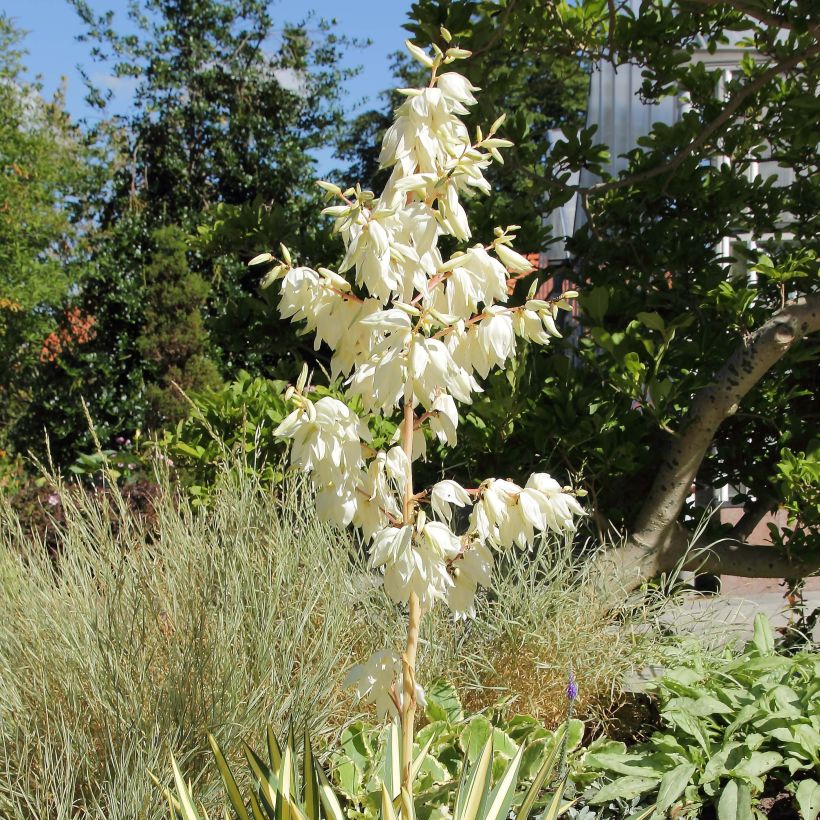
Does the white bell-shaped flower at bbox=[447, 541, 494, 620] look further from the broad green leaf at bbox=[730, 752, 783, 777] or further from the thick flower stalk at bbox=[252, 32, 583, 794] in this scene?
the broad green leaf at bbox=[730, 752, 783, 777]

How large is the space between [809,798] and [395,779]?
116 cm

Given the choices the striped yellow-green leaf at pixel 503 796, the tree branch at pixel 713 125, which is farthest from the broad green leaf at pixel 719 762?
the tree branch at pixel 713 125

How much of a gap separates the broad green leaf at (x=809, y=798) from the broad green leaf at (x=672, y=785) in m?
0.28

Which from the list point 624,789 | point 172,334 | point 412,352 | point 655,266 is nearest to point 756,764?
point 624,789

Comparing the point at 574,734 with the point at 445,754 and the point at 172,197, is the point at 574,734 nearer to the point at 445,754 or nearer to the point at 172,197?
the point at 445,754

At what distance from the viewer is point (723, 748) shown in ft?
8.43

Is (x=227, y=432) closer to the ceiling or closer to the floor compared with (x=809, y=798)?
closer to the ceiling

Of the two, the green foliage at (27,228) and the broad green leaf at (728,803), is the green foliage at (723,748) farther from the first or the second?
the green foliage at (27,228)

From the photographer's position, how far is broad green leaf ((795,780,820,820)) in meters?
2.35

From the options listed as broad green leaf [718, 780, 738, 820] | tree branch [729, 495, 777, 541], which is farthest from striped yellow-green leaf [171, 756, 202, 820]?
tree branch [729, 495, 777, 541]

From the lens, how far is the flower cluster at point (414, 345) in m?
1.64

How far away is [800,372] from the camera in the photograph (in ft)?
12.6

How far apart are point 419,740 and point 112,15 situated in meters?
11.4

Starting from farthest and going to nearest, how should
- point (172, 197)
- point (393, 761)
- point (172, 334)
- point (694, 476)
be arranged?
point (172, 197) < point (172, 334) < point (694, 476) < point (393, 761)
